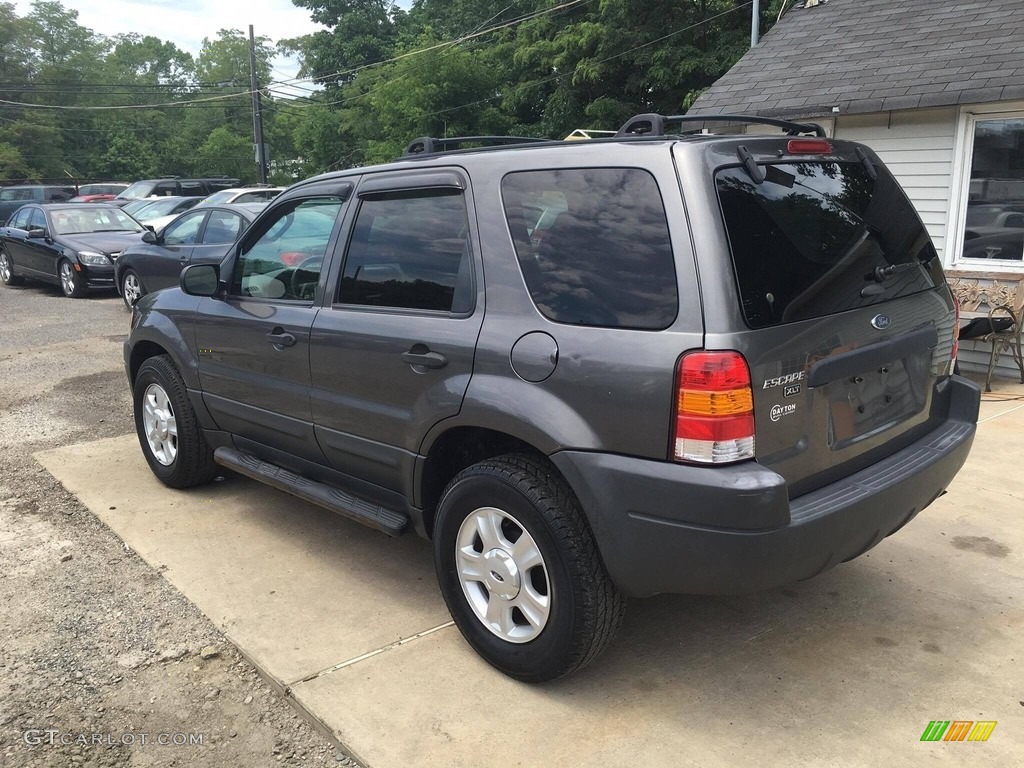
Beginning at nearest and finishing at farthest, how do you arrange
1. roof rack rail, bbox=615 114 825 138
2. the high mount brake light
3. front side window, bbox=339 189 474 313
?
the high mount brake light < roof rack rail, bbox=615 114 825 138 < front side window, bbox=339 189 474 313

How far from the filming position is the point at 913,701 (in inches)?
117

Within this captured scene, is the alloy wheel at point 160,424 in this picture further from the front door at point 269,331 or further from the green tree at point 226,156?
the green tree at point 226,156

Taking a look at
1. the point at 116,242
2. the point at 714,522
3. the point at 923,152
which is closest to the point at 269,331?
the point at 714,522

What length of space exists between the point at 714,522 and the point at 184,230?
1041 cm

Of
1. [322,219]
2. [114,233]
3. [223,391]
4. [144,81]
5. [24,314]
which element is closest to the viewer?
[322,219]

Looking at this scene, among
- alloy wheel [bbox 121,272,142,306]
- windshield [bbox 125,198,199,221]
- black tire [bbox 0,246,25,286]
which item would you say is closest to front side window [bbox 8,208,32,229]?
black tire [bbox 0,246,25,286]

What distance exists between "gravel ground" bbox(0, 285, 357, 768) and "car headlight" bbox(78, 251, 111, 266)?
9140 millimetres

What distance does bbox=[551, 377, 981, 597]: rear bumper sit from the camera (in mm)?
2561

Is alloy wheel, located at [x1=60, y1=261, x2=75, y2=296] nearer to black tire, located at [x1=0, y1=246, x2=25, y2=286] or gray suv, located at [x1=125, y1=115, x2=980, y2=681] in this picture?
black tire, located at [x1=0, y1=246, x2=25, y2=286]

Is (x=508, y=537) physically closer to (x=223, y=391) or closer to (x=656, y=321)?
(x=656, y=321)

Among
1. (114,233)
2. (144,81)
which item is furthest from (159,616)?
(144,81)

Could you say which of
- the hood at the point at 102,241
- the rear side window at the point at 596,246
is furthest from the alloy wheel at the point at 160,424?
the hood at the point at 102,241

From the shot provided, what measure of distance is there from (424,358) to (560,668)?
123 cm

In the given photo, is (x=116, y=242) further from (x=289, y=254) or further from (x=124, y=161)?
(x=124, y=161)
